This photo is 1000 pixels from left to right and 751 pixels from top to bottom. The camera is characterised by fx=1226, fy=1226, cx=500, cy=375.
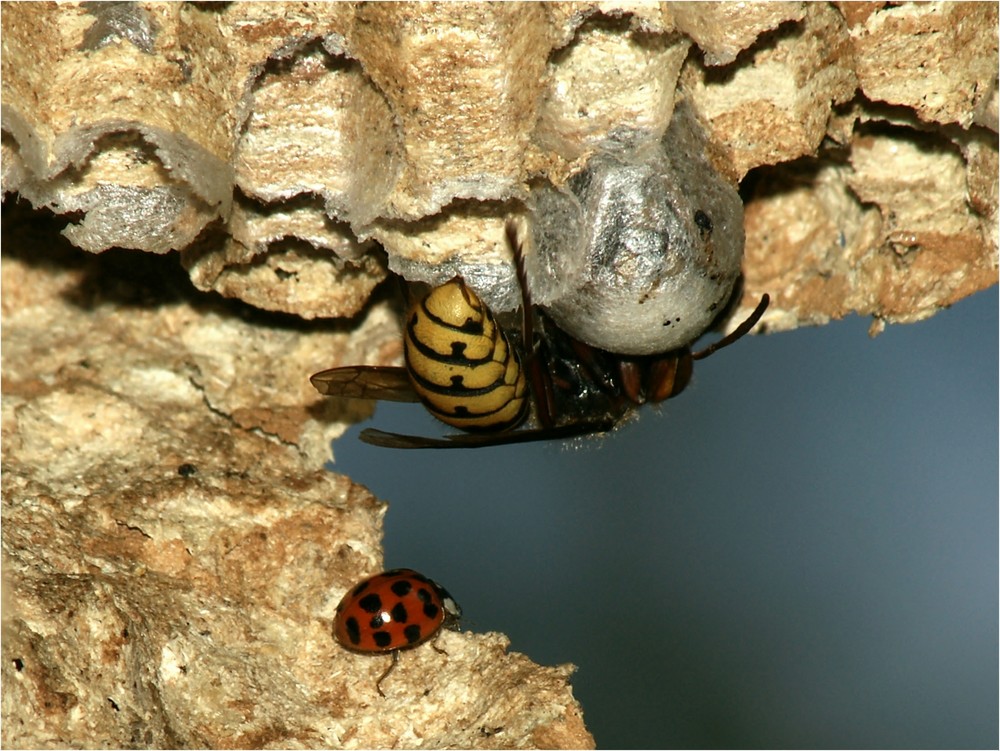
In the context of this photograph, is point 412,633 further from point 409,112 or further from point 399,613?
point 409,112

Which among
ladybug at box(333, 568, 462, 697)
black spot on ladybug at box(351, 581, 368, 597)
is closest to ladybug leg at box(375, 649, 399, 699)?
ladybug at box(333, 568, 462, 697)

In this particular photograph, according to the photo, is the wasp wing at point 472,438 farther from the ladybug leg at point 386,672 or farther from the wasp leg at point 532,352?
the ladybug leg at point 386,672

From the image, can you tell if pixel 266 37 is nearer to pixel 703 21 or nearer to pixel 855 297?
pixel 703 21

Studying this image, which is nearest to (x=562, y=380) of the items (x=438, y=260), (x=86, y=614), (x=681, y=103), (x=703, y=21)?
(x=438, y=260)

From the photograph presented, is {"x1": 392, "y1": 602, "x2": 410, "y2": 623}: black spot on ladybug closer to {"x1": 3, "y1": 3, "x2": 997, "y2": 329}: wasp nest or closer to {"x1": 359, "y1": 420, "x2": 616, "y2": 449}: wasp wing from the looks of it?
{"x1": 359, "y1": 420, "x2": 616, "y2": 449}: wasp wing

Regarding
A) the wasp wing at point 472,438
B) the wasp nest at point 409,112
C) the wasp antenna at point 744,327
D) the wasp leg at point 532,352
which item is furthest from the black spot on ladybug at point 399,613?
the wasp antenna at point 744,327

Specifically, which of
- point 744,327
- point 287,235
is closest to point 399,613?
point 287,235
